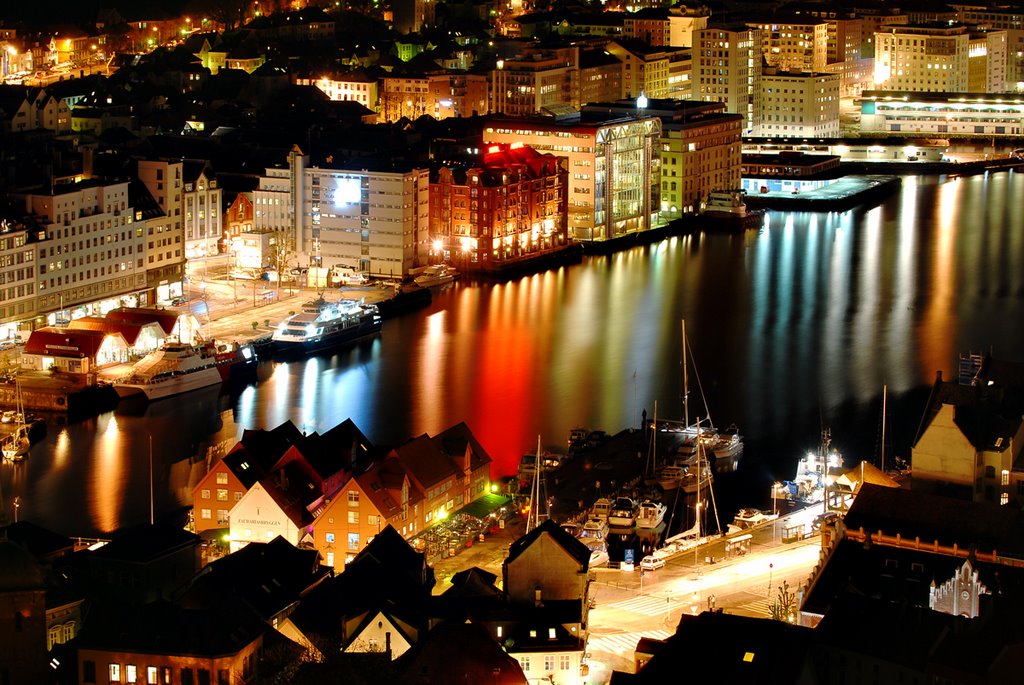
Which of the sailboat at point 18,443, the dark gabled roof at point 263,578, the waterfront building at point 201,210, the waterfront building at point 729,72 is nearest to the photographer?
the dark gabled roof at point 263,578

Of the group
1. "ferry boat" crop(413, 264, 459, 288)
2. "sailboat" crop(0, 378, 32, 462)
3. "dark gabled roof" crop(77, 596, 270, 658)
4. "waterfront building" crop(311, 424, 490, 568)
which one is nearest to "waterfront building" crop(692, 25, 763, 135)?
"ferry boat" crop(413, 264, 459, 288)

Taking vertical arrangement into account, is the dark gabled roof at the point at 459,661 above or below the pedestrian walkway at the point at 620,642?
above

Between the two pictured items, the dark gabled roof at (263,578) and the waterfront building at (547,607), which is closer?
the waterfront building at (547,607)

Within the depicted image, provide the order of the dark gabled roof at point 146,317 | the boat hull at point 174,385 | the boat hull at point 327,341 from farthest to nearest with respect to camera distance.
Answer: the boat hull at point 327,341, the dark gabled roof at point 146,317, the boat hull at point 174,385

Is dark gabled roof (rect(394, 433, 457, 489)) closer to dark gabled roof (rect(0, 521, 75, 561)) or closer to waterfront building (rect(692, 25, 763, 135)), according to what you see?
dark gabled roof (rect(0, 521, 75, 561))

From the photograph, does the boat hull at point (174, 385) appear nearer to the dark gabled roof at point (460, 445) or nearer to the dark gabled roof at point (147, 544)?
the dark gabled roof at point (460, 445)

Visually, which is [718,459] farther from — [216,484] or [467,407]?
[216,484]

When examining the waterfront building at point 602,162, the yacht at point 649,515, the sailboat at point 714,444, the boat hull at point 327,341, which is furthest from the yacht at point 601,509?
the waterfront building at point 602,162
